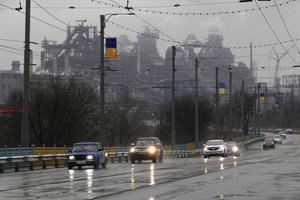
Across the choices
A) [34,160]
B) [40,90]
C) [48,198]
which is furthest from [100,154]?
[40,90]

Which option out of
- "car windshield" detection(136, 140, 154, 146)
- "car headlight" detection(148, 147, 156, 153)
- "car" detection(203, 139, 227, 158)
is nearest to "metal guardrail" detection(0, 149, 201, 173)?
"car windshield" detection(136, 140, 154, 146)

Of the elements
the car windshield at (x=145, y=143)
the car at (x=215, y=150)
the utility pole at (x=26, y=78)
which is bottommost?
the car at (x=215, y=150)

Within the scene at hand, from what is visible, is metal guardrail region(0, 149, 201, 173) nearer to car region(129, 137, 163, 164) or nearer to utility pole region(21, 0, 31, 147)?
utility pole region(21, 0, 31, 147)

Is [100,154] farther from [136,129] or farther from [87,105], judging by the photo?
[136,129]

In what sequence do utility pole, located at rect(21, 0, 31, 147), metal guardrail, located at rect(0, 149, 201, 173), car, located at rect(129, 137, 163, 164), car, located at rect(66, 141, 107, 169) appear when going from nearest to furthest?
metal guardrail, located at rect(0, 149, 201, 173) < utility pole, located at rect(21, 0, 31, 147) < car, located at rect(66, 141, 107, 169) < car, located at rect(129, 137, 163, 164)

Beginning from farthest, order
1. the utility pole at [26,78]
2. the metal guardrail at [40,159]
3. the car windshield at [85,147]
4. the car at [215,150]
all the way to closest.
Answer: the car at [215,150] → the car windshield at [85,147] → the utility pole at [26,78] → the metal guardrail at [40,159]

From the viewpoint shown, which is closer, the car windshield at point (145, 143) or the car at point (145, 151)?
the car at point (145, 151)

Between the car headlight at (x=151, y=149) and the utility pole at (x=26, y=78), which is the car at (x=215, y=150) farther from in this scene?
the utility pole at (x=26, y=78)

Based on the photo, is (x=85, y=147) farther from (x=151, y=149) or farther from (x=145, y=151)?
(x=151, y=149)

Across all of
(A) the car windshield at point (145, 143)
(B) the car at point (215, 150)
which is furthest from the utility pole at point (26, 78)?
(B) the car at point (215, 150)

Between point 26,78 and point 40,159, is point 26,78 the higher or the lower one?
the higher one

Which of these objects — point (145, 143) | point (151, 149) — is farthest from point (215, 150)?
point (151, 149)

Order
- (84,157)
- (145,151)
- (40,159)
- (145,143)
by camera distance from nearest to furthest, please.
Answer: (84,157) → (40,159) → (145,151) → (145,143)

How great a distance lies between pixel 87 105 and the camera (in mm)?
79062
